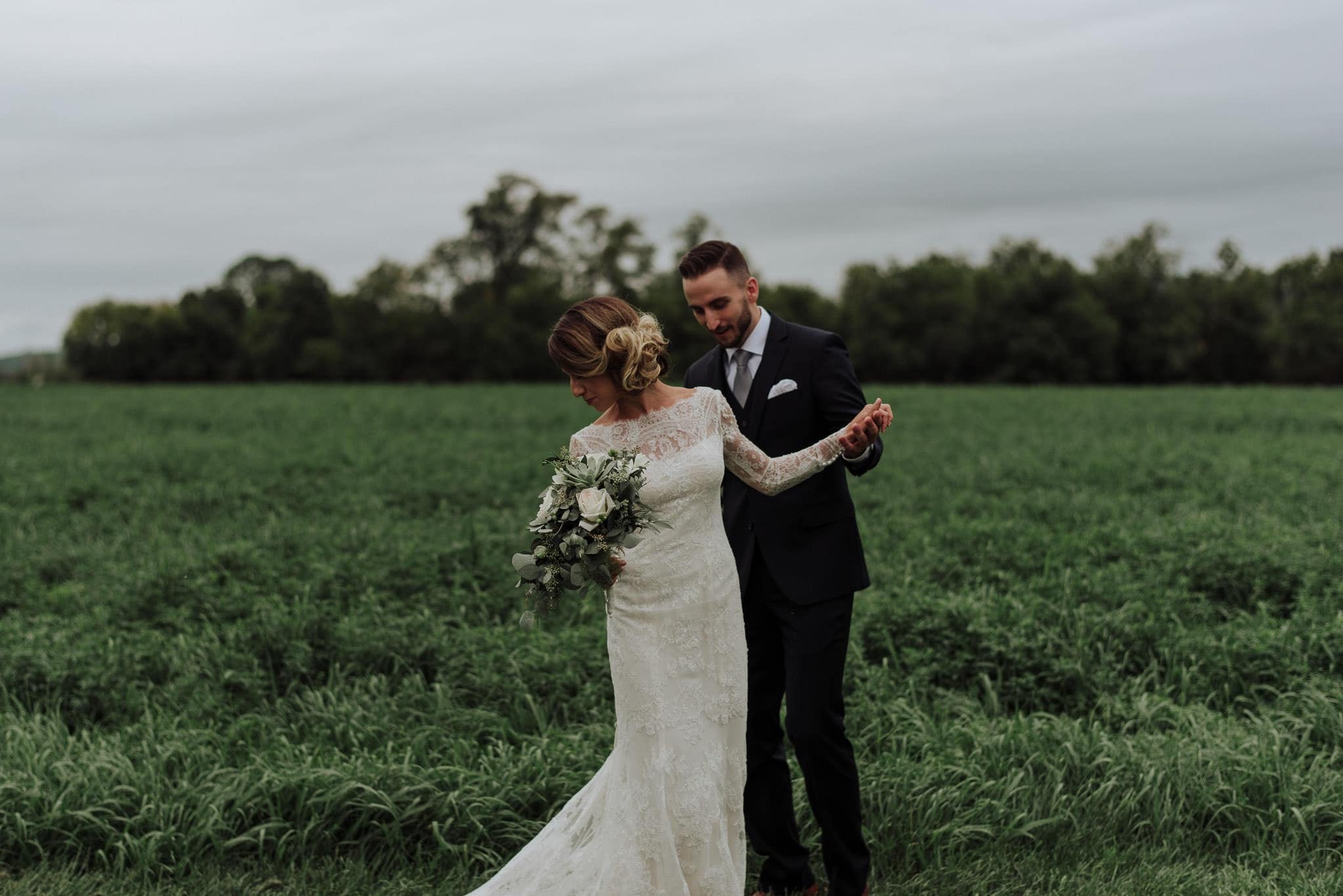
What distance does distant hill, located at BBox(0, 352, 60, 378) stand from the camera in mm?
53353

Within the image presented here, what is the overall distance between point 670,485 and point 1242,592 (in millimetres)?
6569

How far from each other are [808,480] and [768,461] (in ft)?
1.05

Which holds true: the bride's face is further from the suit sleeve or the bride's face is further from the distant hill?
the distant hill

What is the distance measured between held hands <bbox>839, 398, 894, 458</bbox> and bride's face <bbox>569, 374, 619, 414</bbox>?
2.91 ft

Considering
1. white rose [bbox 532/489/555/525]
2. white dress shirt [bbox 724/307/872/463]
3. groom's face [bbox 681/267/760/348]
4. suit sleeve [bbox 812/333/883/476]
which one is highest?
groom's face [bbox 681/267/760/348]

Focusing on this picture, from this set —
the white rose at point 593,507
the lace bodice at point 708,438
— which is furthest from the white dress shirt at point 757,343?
the white rose at point 593,507

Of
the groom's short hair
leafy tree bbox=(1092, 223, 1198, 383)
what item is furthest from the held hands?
leafy tree bbox=(1092, 223, 1198, 383)

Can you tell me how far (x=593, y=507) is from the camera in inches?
136

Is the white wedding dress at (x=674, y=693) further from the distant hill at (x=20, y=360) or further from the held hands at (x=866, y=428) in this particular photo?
the distant hill at (x=20, y=360)

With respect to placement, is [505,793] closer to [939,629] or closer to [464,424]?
[939,629]

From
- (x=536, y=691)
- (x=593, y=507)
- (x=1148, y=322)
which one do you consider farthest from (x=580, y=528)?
(x=1148, y=322)

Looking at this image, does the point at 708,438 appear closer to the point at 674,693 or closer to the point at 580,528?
the point at 580,528

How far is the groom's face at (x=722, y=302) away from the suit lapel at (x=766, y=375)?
16cm

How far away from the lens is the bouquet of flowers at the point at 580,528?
3516mm
